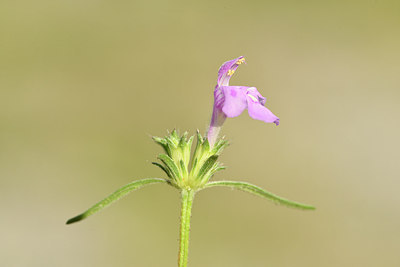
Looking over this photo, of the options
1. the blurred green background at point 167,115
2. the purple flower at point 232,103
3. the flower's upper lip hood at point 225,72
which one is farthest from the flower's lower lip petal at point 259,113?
the blurred green background at point 167,115

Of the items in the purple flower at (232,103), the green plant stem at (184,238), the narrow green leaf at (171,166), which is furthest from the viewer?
the narrow green leaf at (171,166)

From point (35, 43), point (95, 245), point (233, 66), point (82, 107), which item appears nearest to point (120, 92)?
point (82, 107)

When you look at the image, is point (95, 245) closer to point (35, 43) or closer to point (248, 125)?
point (248, 125)

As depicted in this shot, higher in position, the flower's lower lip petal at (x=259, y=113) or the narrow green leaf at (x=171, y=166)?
the flower's lower lip petal at (x=259, y=113)

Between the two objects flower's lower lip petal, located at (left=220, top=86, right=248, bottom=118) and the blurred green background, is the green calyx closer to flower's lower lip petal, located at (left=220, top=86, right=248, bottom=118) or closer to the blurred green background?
flower's lower lip petal, located at (left=220, top=86, right=248, bottom=118)

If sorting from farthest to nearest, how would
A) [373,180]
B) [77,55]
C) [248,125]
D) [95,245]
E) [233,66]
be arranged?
[77,55] → [248,125] → [373,180] → [95,245] → [233,66]

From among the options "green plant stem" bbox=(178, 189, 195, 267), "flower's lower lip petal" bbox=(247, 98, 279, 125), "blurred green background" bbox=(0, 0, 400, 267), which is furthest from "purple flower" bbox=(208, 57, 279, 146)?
"blurred green background" bbox=(0, 0, 400, 267)

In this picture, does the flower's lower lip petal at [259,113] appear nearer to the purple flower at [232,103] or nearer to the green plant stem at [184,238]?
the purple flower at [232,103]
